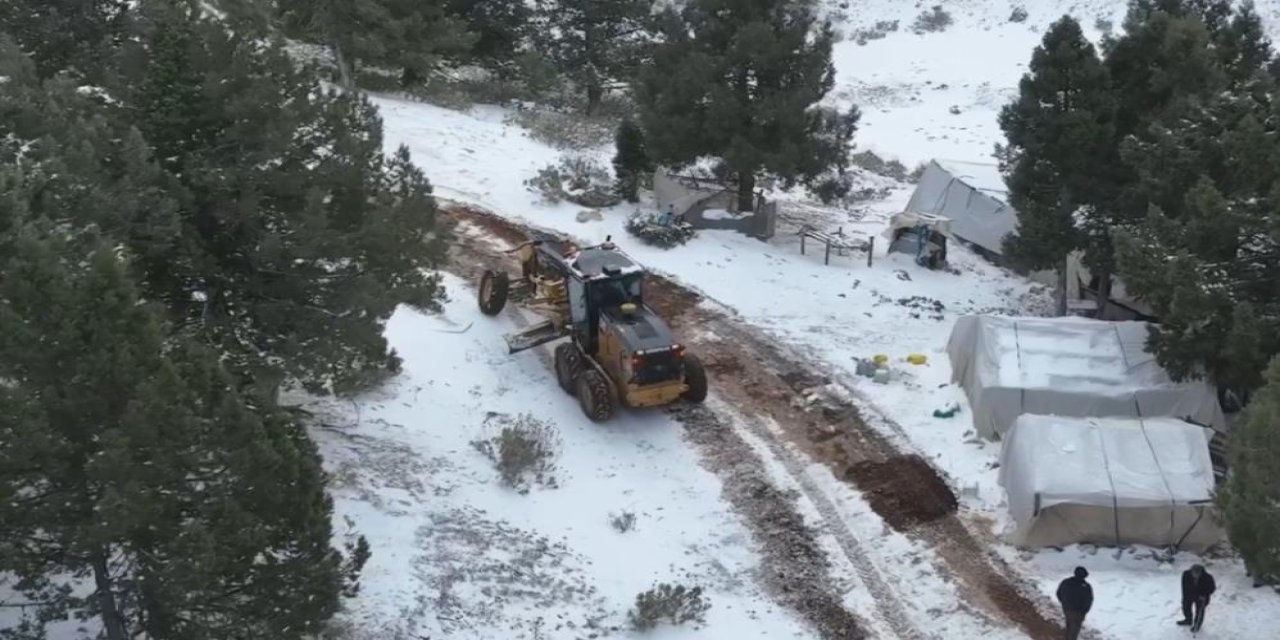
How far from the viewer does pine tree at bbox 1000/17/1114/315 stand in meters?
21.3

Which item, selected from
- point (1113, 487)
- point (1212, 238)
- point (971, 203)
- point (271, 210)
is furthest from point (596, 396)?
point (971, 203)

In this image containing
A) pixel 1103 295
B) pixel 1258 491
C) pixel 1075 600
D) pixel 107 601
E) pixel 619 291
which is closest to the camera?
pixel 107 601

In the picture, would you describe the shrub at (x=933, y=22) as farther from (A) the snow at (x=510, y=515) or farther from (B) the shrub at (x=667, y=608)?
(B) the shrub at (x=667, y=608)

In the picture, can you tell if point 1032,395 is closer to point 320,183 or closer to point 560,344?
point 560,344

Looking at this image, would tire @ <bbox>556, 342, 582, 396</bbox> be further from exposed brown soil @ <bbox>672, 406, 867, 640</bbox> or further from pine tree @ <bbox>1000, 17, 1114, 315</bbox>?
pine tree @ <bbox>1000, 17, 1114, 315</bbox>

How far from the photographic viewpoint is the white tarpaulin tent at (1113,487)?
14.1 m

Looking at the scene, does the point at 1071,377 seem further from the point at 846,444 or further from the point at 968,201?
the point at 968,201

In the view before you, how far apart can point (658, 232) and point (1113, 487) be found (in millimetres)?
13344

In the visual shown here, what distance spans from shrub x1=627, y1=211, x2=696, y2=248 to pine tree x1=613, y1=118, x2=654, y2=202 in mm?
2170

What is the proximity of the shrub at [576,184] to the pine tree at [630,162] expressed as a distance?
34 cm

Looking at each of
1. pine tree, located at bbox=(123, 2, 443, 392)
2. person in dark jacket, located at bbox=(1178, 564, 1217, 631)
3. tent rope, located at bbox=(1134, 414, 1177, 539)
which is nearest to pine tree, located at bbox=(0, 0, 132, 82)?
pine tree, located at bbox=(123, 2, 443, 392)

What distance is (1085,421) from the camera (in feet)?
50.7

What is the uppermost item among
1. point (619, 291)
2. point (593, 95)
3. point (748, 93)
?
point (748, 93)

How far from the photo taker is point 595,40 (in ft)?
124
